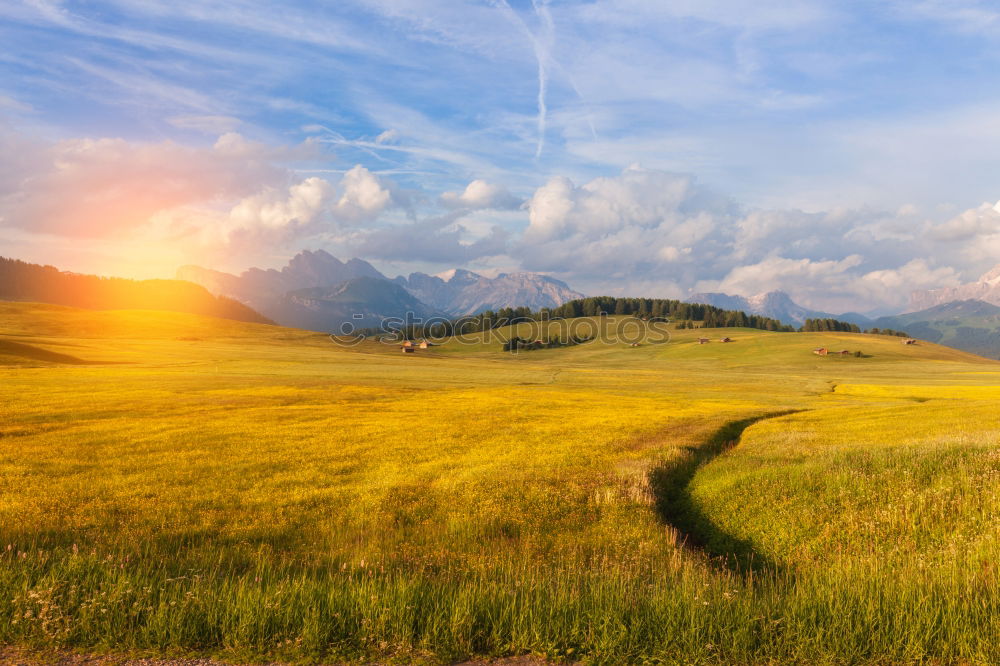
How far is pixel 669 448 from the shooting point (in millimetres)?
27750

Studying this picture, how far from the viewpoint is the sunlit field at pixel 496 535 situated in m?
7.75

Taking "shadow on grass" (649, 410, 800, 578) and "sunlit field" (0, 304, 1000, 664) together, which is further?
"shadow on grass" (649, 410, 800, 578)

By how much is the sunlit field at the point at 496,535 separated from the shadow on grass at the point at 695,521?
12 centimetres

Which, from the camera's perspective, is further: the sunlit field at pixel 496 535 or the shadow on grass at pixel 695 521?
the shadow on grass at pixel 695 521

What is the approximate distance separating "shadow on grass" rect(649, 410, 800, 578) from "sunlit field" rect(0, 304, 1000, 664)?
0.12 m

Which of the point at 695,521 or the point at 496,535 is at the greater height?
the point at 496,535

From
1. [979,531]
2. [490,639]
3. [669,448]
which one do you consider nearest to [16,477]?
[490,639]

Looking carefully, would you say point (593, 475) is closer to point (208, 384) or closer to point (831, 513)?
point (831, 513)

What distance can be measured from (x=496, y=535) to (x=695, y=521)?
673cm

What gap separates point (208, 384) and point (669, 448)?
58.8 meters

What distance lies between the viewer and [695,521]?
17.4m

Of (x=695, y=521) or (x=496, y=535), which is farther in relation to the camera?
(x=695, y=521)

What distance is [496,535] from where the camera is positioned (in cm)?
1527

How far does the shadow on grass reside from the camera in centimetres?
1385
